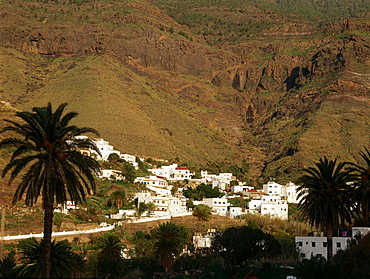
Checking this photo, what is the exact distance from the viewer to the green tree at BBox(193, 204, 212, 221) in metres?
90.4

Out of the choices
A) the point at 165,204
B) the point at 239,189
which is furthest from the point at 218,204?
the point at 239,189

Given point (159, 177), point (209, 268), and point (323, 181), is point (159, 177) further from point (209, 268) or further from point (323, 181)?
point (323, 181)

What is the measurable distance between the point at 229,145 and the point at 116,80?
3805 cm

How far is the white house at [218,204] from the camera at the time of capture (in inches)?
3989

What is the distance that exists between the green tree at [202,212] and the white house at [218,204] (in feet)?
16.8

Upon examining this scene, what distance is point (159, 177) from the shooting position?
4712 inches

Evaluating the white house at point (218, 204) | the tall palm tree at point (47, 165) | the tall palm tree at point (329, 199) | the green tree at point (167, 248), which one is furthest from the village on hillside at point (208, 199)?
the tall palm tree at point (47, 165)

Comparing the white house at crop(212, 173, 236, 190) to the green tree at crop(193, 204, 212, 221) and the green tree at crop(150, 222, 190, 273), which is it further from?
the green tree at crop(150, 222, 190, 273)

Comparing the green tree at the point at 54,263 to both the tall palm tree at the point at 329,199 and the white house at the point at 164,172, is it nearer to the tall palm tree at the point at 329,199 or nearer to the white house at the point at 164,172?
the tall palm tree at the point at 329,199

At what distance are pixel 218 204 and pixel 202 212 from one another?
38.7 ft

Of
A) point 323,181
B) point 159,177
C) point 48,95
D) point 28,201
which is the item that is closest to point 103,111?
point 48,95

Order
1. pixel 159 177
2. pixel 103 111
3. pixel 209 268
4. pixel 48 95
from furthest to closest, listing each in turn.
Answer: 1. pixel 48 95
2. pixel 103 111
3. pixel 159 177
4. pixel 209 268

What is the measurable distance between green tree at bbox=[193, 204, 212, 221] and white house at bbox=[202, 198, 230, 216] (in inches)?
202

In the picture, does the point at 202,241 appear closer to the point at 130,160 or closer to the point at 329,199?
the point at 329,199
